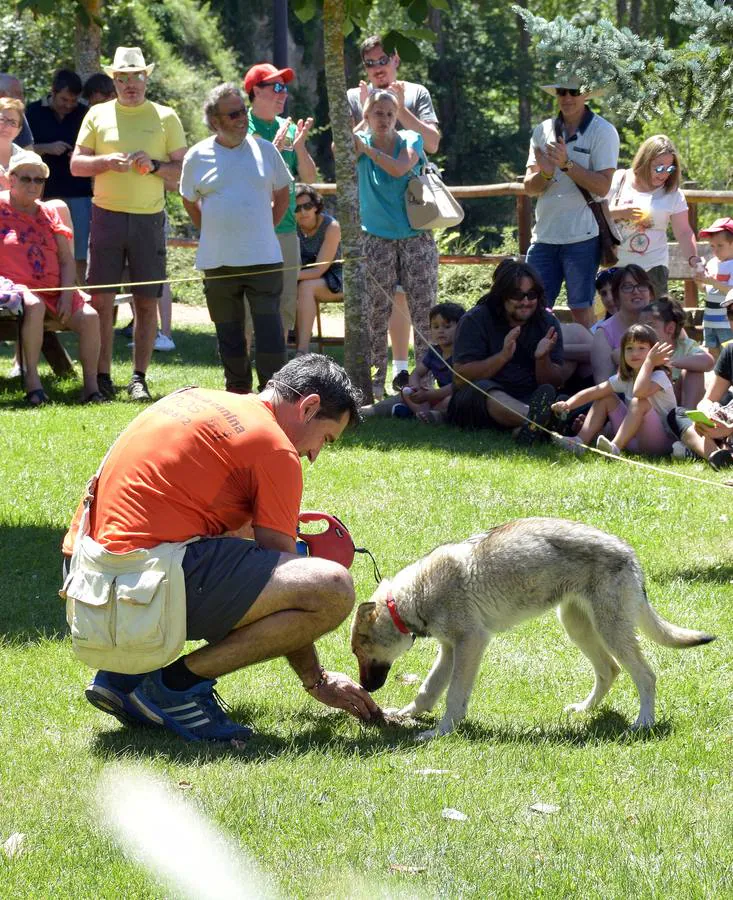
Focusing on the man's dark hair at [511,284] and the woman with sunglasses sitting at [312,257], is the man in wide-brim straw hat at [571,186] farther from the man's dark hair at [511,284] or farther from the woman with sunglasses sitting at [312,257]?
the woman with sunglasses sitting at [312,257]

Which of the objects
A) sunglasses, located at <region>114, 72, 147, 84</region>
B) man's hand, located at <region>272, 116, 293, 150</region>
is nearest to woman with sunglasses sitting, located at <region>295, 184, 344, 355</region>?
man's hand, located at <region>272, 116, 293, 150</region>

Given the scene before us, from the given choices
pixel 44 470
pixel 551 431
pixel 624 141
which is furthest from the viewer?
pixel 624 141

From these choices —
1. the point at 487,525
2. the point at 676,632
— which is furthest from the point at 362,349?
the point at 676,632

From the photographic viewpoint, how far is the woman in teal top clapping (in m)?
10.7

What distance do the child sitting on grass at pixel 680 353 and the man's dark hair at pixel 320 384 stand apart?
4.69 m

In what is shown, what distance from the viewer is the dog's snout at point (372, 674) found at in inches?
210

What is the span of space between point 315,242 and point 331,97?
2742 millimetres

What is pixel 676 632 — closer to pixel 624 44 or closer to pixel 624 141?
pixel 624 44

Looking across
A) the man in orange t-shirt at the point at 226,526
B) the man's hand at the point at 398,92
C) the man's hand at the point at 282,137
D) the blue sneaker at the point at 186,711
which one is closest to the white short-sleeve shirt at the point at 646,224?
the man's hand at the point at 398,92

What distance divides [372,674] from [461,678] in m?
0.48

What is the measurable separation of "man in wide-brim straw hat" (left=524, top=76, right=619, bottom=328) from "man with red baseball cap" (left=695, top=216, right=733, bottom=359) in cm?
97

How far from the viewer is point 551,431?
9172 millimetres

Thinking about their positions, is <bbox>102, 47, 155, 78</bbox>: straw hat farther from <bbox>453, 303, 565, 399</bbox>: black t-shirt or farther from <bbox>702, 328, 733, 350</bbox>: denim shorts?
<bbox>702, 328, 733, 350</bbox>: denim shorts

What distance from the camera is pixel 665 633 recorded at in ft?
16.4
